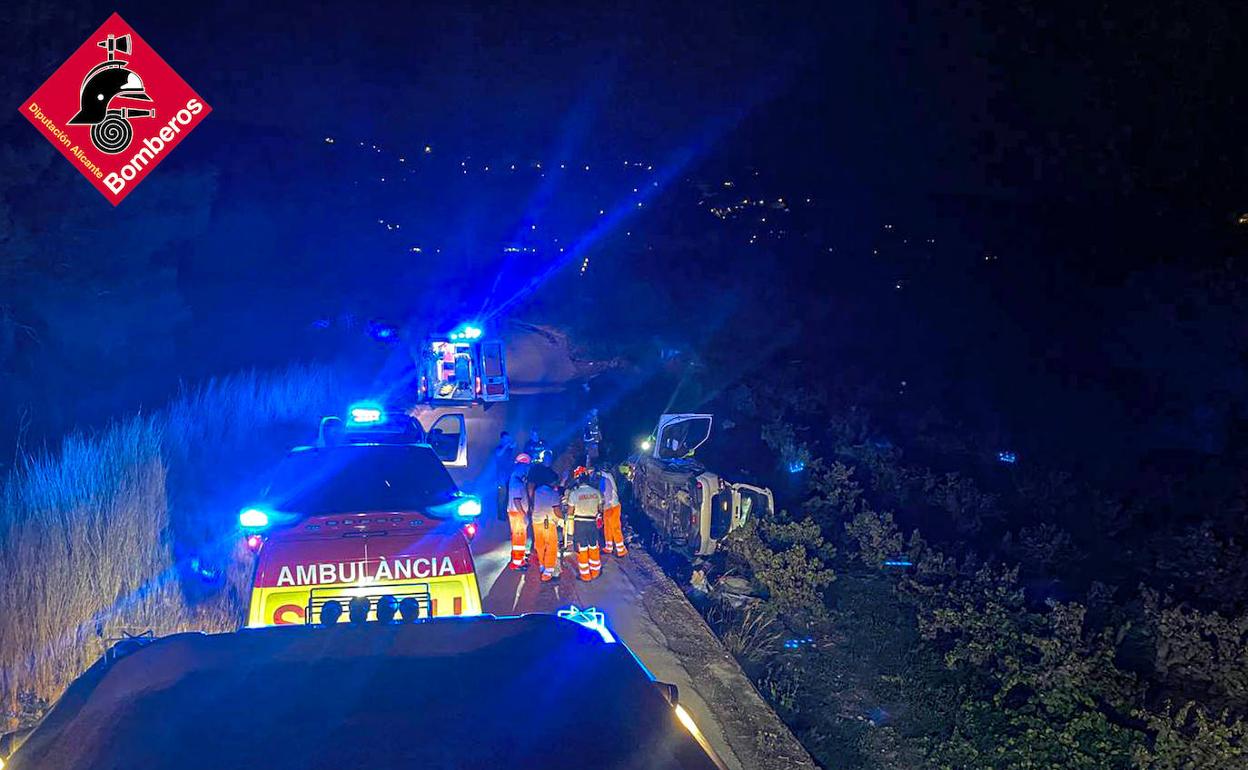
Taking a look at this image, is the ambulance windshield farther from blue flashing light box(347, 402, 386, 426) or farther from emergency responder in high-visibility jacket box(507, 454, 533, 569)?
blue flashing light box(347, 402, 386, 426)

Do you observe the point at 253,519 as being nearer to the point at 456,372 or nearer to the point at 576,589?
the point at 576,589

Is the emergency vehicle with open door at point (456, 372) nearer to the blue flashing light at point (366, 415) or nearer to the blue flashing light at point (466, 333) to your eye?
the blue flashing light at point (466, 333)

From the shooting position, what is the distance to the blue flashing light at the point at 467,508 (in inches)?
239

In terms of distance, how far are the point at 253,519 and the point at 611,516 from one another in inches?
192

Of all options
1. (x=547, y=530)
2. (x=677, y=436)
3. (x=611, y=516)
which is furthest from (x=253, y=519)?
(x=677, y=436)

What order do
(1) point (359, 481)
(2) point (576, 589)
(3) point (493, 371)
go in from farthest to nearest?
1. (3) point (493, 371)
2. (2) point (576, 589)
3. (1) point (359, 481)

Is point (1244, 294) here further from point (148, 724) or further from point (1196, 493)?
point (148, 724)

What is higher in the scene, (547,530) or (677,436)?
(677,436)

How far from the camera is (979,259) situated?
29.6m

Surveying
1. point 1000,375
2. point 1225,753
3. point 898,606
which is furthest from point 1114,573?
point 1000,375

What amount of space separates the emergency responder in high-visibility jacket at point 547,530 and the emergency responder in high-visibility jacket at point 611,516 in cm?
68

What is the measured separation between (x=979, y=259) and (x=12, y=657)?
94.9ft

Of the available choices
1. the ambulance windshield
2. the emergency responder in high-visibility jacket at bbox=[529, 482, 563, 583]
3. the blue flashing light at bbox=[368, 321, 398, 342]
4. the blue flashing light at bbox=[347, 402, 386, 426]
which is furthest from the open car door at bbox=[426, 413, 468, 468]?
the blue flashing light at bbox=[368, 321, 398, 342]

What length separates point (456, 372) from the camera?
829 inches
